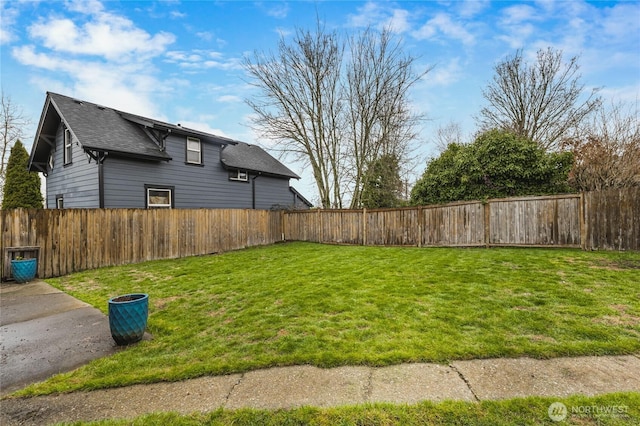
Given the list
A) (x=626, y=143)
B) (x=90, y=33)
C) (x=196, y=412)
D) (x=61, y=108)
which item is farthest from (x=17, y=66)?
(x=626, y=143)

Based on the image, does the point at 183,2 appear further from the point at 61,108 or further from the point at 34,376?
the point at 34,376

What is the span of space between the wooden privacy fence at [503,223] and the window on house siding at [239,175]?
4.88 metres

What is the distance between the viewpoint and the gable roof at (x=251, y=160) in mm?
15945

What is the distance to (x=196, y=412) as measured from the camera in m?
2.35

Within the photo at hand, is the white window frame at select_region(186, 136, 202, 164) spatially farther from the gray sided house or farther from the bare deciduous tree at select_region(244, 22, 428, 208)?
the bare deciduous tree at select_region(244, 22, 428, 208)

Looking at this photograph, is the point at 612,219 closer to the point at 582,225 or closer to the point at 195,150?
the point at 582,225

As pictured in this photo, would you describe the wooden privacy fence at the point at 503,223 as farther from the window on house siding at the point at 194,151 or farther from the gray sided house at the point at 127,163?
the window on house siding at the point at 194,151

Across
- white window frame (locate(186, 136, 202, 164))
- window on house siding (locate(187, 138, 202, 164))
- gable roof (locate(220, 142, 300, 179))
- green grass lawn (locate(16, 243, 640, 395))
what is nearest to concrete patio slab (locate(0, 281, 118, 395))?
green grass lawn (locate(16, 243, 640, 395))

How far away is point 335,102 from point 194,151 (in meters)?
8.15

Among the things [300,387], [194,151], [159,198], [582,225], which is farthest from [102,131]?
[582,225]

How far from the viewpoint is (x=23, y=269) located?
747 centimetres

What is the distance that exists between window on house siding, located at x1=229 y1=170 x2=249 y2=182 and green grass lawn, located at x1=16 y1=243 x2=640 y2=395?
8.54 meters

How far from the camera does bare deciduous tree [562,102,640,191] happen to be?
36.6 ft

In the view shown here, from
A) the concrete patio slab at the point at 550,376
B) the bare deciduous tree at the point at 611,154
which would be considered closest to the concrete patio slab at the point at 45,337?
→ the concrete patio slab at the point at 550,376
